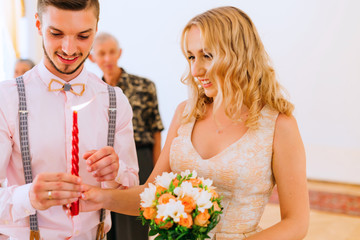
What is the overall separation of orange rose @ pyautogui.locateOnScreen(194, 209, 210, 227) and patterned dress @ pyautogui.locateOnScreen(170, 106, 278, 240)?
51cm

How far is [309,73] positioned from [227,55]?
5.73 metres

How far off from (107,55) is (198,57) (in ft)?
6.27

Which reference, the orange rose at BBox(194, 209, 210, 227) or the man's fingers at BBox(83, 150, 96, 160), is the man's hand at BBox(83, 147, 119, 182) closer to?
the man's fingers at BBox(83, 150, 96, 160)

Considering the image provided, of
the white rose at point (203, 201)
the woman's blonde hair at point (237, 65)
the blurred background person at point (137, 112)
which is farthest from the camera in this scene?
the blurred background person at point (137, 112)

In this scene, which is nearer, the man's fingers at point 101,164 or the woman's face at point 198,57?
the man's fingers at point 101,164

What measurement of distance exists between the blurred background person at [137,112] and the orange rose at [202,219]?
2105 mm

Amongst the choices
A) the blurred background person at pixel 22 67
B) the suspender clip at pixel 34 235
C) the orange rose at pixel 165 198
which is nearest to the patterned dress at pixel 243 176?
the orange rose at pixel 165 198

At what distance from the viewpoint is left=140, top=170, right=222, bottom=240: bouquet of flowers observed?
1321 millimetres

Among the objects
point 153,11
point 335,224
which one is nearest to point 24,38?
point 153,11

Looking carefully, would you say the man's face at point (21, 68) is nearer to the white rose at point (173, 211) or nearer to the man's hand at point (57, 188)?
the man's hand at point (57, 188)

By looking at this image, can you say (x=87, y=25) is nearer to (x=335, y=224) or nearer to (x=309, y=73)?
(x=335, y=224)

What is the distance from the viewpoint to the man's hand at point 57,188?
1.33m

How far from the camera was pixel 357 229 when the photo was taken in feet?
16.7

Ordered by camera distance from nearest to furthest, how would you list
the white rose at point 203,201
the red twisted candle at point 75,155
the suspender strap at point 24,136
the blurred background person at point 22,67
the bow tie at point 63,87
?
the red twisted candle at point 75,155
the white rose at point 203,201
the suspender strap at point 24,136
the bow tie at point 63,87
the blurred background person at point 22,67
